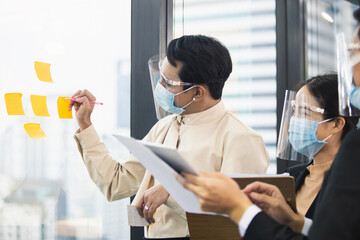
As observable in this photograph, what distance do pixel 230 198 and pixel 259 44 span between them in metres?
2.38

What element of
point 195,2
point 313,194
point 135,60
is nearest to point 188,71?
point 135,60

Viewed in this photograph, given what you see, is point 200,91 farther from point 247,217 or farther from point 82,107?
point 247,217

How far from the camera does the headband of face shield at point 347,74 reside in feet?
3.99

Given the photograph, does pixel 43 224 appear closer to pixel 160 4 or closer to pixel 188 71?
pixel 188 71

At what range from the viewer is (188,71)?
1.81 m

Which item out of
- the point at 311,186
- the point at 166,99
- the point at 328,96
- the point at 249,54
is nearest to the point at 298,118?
the point at 328,96

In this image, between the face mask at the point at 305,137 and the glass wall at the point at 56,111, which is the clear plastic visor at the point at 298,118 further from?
the glass wall at the point at 56,111

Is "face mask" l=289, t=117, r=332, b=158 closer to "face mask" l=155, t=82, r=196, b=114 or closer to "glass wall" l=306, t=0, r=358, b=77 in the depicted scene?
"face mask" l=155, t=82, r=196, b=114

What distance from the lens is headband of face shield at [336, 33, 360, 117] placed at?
122 centimetres

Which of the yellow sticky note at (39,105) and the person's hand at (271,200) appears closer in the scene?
the person's hand at (271,200)

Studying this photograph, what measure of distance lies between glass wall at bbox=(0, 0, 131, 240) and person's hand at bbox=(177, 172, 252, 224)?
0.82 metres

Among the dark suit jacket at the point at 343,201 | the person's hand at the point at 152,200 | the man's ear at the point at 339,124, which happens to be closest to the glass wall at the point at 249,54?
the man's ear at the point at 339,124

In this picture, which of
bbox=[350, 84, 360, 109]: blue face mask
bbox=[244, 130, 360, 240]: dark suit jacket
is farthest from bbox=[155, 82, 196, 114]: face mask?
bbox=[244, 130, 360, 240]: dark suit jacket

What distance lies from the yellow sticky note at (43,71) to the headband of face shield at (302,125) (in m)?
0.99
